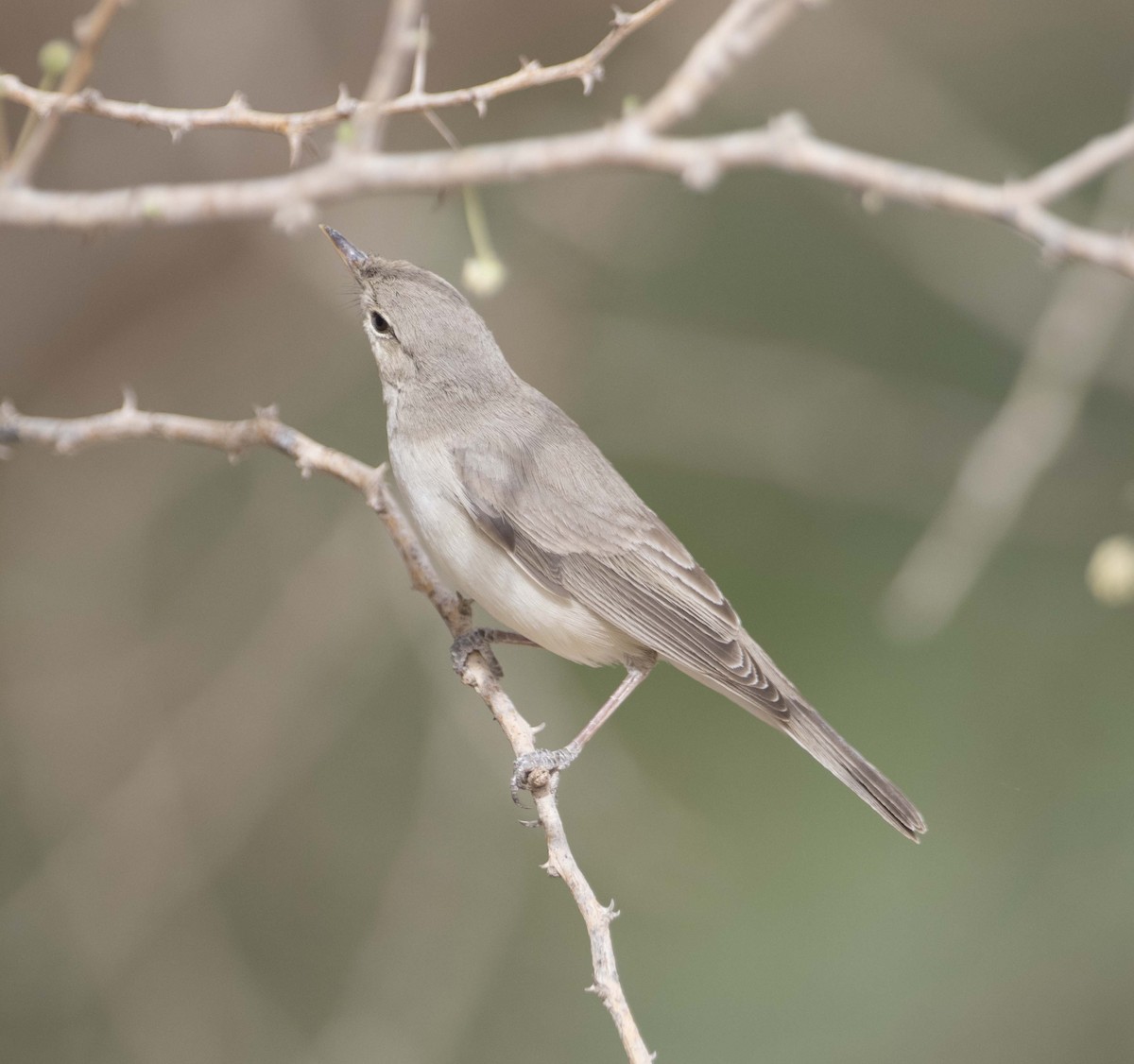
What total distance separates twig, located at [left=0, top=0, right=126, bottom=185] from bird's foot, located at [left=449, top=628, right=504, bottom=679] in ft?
7.33

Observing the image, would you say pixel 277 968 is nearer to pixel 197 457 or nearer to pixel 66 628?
pixel 66 628

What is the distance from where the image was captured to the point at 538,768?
12.4 ft

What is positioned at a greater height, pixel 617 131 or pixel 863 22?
pixel 863 22

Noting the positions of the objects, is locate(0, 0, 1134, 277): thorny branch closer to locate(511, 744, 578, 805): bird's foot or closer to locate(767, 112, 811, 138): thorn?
locate(767, 112, 811, 138): thorn

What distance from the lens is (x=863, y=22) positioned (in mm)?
6613

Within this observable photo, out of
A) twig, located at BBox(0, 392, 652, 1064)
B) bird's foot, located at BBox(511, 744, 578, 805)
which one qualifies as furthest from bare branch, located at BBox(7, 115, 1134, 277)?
bird's foot, located at BBox(511, 744, 578, 805)

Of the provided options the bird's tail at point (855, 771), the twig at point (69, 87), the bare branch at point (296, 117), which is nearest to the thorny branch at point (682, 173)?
the twig at point (69, 87)

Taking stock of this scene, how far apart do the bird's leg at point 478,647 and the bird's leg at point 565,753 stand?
31 centimetres

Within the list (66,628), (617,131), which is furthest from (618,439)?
(617,131)

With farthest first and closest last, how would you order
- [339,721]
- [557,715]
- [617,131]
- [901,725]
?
[339,721] < [901,725] < [557,715] < [617,131]

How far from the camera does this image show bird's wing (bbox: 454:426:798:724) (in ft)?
14.1

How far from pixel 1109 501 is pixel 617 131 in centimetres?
513

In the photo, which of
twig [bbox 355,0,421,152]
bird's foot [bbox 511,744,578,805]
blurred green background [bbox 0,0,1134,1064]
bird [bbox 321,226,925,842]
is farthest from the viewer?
blurred green background [bbox 0,0,1134,1064]

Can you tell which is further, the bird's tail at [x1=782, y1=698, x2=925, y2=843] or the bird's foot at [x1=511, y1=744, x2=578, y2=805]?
the bird's tail at [x1=782, y1=698, x2=925, y2=843]
